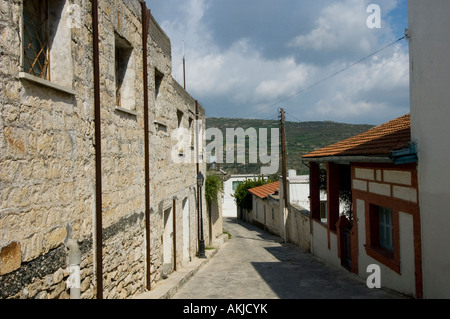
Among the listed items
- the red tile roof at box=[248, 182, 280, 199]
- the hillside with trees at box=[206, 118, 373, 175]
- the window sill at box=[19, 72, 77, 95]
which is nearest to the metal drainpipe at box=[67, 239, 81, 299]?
the window sill at box=[19, 72, 77, 95]

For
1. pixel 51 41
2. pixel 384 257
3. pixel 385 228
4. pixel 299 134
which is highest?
pixel 299 134

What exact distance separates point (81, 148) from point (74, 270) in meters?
1.37

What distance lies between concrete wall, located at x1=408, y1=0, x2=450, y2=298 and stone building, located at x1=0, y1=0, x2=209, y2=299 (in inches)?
180

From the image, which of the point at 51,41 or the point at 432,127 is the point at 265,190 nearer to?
the point at 432,127

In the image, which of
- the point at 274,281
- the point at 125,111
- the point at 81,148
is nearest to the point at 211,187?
the point at 274,281

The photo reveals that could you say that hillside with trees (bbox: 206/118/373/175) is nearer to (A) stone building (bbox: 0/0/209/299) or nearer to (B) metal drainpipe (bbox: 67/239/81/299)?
(A) stone building (bbox: 0/0/209/299)

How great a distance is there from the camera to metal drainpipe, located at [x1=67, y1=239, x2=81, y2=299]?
13.9 ft

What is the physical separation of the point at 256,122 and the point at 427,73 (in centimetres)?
7312

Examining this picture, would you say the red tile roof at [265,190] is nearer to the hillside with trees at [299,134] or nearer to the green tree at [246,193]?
the green tree at [246,193]

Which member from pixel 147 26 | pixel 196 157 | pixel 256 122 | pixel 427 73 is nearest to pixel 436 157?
pixel 427 73

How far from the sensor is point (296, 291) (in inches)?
318

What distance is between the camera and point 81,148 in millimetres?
4641

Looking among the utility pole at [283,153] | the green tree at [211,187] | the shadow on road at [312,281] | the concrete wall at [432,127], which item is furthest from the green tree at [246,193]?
the concrete wall at [432,127]

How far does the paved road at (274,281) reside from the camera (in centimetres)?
768
